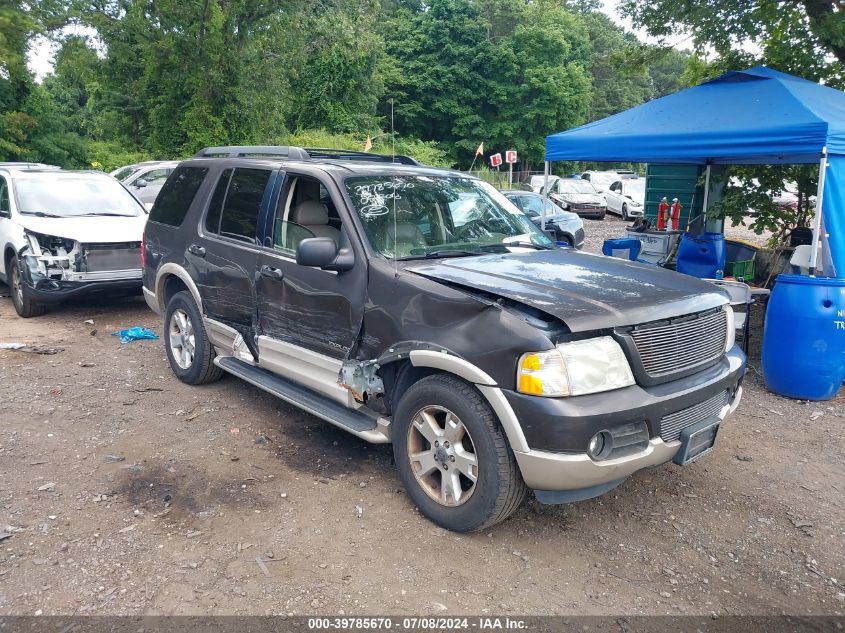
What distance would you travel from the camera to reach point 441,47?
126 ft

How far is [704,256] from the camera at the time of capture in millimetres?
8930

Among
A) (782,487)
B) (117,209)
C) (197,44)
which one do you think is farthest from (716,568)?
(197,44)

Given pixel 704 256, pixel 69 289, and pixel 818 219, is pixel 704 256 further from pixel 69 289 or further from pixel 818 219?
pixel 69 289

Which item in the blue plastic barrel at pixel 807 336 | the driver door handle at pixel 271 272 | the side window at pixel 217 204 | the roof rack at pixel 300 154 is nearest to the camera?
the driver door handle at pixel 271 272

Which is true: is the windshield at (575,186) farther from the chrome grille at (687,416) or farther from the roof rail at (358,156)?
the chrome grille at (687,416)

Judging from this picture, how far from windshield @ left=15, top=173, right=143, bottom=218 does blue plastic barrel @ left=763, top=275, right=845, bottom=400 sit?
7.63 m

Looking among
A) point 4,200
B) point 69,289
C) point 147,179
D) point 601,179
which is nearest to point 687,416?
point 69,289

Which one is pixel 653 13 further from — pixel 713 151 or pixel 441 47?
pixel 441 47

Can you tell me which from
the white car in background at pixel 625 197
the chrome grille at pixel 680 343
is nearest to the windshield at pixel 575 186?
the white car in background at pixel 625 197

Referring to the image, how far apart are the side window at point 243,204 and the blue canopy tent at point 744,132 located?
4.64 metres

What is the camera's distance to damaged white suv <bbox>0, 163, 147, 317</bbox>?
26.0 ft

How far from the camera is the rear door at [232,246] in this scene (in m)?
4.92

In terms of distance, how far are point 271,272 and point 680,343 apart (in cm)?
264

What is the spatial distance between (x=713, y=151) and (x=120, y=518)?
6.28m
